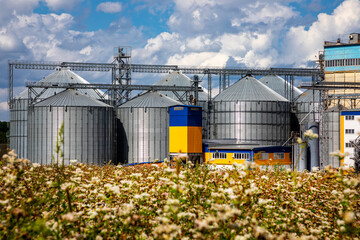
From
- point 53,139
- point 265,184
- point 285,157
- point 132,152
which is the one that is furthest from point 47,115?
point 265,184

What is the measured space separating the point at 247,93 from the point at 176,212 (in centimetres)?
5933

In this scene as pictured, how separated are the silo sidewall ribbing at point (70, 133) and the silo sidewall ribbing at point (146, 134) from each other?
13.3ft

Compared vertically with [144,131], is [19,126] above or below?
above

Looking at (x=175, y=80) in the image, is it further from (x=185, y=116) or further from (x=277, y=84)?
(x=185, y=116)

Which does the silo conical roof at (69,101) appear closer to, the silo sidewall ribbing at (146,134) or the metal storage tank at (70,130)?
the metal storage tank at (70,130)

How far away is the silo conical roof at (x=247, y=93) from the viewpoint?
64.4 m

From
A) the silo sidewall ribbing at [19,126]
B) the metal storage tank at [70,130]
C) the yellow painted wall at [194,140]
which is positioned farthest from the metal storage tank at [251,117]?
the silo sidewall ribbing at [19,126]

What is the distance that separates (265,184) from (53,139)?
45617mm

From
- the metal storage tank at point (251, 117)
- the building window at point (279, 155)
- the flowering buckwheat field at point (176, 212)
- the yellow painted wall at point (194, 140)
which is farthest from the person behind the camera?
the metal storage tank at point (251, 117)

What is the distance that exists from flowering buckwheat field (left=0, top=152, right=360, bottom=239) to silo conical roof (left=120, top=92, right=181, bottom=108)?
47949mm

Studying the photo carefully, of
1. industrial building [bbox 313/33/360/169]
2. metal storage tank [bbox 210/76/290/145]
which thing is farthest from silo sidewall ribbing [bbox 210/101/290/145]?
industrial building [bbox 313/33/360/169]

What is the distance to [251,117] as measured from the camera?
206 feet

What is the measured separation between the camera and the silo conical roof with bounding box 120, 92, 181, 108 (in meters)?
59.7

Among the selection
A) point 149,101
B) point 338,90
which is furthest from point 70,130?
point 338,90
